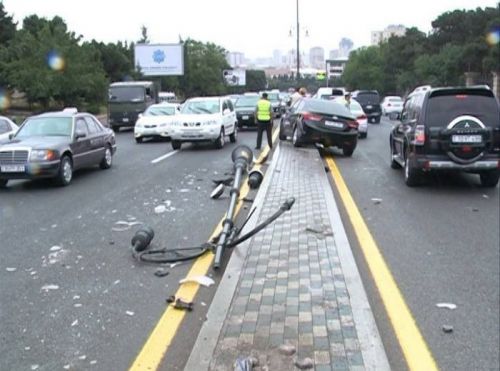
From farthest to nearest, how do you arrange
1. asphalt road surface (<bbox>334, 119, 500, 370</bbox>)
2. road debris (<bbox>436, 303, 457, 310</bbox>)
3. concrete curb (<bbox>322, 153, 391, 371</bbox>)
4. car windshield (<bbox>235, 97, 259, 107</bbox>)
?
car windshield (<bbox>235, 97, 259, 107</bbox>) < road debris (<bbox>436, 303, 457, 310</bbox>) < asphalt road surface (<bbox>334, 119, 500, 370</bbox>) < concrete curb (<bbox>322, 153, 391, 371</bbox>)

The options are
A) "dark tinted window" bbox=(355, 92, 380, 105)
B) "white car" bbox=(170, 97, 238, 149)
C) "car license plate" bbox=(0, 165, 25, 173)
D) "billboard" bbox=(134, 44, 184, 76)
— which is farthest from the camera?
"billboard" bbox=(134, 44, 184, 76)

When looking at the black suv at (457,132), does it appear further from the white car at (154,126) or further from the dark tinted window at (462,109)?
the white car at (154,126)

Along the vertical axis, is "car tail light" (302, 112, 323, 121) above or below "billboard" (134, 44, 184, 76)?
below

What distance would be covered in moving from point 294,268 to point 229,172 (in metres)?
8.52

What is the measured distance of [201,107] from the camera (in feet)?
70.2

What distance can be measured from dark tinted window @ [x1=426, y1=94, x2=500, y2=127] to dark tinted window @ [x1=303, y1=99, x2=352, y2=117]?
20.8 feet

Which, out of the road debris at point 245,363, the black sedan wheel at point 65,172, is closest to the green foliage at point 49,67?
the black sedan wheel at point 65,172

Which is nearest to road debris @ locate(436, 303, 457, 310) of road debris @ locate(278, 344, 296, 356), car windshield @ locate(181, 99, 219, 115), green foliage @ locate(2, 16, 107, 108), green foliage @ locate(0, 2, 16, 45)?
road debris @ locate(278, 344, 296, 356)

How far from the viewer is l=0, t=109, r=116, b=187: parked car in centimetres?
1231

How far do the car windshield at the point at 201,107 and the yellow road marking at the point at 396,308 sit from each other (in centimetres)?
1280

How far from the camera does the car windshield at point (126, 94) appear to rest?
33.0 metres

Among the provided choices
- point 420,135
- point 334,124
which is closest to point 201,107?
point 334,124

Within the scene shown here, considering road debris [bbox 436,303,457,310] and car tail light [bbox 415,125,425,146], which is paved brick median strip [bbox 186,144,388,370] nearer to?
road debris [bbox 436,303,457,310]

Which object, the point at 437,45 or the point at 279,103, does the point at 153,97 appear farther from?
the point at 437,45
